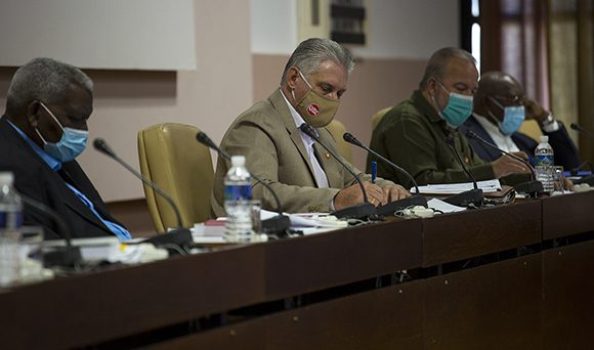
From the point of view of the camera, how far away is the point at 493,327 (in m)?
3.18

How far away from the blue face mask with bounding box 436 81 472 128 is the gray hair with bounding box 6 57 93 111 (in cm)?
205

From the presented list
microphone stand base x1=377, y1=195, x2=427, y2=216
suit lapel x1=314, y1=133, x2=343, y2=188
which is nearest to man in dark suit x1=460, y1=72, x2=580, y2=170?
suit lapel x1=314, y1=133, x2=343, y2=188

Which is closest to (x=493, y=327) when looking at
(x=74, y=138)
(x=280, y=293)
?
(x=280, y=293)

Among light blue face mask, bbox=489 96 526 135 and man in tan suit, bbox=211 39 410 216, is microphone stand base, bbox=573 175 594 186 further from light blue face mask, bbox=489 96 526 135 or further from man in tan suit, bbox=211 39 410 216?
light blue face mask, bbox=489 96 526 135

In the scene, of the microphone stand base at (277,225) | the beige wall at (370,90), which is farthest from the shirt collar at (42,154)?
the beige wall at (370,90)

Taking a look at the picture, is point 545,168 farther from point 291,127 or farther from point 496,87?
point 496,87

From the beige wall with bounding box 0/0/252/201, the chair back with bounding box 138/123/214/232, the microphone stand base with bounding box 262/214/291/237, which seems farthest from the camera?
the beige wall with bounding box 0/0/252/201

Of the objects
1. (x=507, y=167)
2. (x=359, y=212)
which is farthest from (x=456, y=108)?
(x=359, y=212)

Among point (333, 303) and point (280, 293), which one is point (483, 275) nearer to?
point (333, 303)

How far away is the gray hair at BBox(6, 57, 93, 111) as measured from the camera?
117 inches

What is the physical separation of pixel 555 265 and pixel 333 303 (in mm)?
1095

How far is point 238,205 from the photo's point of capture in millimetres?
2594

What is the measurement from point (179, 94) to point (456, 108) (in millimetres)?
1235

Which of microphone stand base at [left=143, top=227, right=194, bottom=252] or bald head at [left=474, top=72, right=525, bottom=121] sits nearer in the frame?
microphone stand base at [left=143, top=227, right=194, bottom=252]
